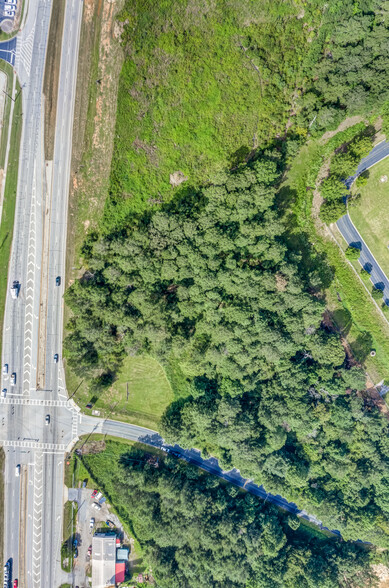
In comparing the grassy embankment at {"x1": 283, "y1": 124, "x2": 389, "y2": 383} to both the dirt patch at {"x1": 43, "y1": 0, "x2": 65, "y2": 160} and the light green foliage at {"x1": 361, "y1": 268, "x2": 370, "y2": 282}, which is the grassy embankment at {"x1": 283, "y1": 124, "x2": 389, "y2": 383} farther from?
the dirt patch at {"x1": 43, "y1": 0, "x2": 65, "y2": 160}

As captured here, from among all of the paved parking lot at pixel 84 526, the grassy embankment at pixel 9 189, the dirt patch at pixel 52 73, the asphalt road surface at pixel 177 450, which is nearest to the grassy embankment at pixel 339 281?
A: the asphalt road surface at pixel 177 450

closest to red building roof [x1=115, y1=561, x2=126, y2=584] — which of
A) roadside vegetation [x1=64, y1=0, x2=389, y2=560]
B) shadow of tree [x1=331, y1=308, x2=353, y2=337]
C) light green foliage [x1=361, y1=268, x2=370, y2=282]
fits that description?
roadside vegetation [x1=64, y1=0, x2=389, y2=560]

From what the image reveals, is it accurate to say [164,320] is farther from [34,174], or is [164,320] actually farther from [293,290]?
[34,174]

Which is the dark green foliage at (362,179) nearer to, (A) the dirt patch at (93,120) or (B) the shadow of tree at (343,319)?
(B) the shadow of tree at (343,319)

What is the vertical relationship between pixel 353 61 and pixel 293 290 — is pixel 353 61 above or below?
above

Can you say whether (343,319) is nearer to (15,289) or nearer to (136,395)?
(136,395)

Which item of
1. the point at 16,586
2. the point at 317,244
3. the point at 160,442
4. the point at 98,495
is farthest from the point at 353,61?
the point at 16,586
